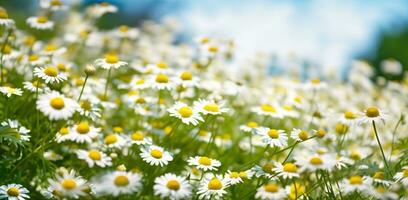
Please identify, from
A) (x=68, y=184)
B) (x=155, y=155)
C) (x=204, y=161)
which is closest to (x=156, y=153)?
(x=155, y=155)

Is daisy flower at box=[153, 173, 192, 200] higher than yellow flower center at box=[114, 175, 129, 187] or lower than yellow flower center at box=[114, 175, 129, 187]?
lower

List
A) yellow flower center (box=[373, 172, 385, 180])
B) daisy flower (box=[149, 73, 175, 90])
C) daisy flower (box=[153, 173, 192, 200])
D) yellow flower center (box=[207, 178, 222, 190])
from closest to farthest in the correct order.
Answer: daisy flower (box=[153, 173, 192, 200]) < yellow flower center (box=[207, 178, 222, 190]) < yellow flower center (box=[373, 172, 385, 180]) < daisy flower (box=[149, 73, 175, 90])

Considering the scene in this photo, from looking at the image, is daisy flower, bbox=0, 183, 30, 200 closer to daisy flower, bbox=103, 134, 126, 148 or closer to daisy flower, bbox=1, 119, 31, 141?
daisy flower, bbox=1, 119, 31, 141

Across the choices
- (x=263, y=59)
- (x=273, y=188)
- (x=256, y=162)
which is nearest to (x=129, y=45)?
(x=263, y=59)

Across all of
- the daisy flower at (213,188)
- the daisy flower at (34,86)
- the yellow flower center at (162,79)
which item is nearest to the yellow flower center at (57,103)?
the daisy flower at (34,86)

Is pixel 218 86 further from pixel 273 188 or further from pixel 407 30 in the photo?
pixel 407 30

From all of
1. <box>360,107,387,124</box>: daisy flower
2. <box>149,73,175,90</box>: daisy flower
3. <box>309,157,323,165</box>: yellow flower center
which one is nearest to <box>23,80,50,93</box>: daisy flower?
<box>149,73,175,90</box>: daisy flower

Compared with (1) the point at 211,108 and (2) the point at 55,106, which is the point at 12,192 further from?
(1) the point at 211,108

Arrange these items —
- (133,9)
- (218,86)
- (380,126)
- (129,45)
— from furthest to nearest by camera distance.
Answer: (133,9) < (129,45) < (380,126) < (218,86)
